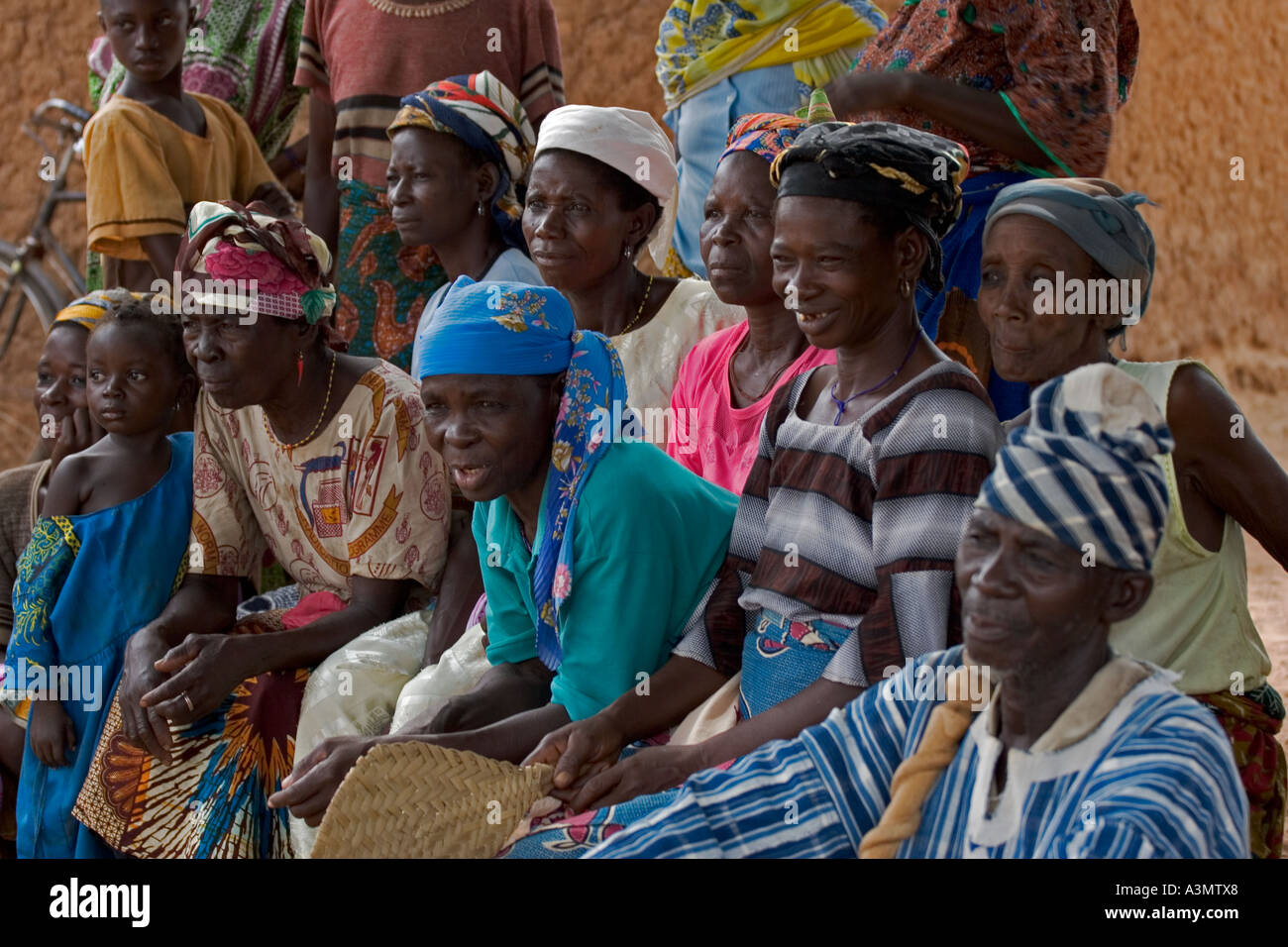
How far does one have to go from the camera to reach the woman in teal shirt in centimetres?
301

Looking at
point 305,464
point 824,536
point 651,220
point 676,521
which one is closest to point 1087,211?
point 824,536

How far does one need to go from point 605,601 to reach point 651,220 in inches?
60.2

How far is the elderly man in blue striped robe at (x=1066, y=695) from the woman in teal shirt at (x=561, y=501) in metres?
0.95

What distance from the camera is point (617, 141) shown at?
4.02 meters

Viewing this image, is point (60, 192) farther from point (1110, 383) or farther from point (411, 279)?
point (1110, 383)

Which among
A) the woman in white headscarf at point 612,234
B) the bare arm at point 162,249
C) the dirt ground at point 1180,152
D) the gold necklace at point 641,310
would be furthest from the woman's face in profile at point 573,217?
the dirt ground at point 1180,152

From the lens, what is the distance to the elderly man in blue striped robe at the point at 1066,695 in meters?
1.85

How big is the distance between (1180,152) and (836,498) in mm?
7775

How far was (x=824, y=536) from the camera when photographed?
2799mm

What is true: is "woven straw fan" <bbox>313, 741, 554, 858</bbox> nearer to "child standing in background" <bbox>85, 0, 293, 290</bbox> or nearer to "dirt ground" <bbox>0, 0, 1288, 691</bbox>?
"child standing in background" <bbox>85, 0, 293, 290</bbox>

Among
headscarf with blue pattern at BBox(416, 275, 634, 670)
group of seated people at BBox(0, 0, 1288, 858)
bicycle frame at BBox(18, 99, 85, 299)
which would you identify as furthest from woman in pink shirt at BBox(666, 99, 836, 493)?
bicycle frame at BBox(18, 99, 85, 299)

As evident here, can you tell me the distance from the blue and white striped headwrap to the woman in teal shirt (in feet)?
3.82

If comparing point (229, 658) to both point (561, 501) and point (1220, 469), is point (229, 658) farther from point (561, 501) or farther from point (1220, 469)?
point (1220, 469)

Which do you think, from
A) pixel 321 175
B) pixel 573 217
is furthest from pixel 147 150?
pixel 573 217
